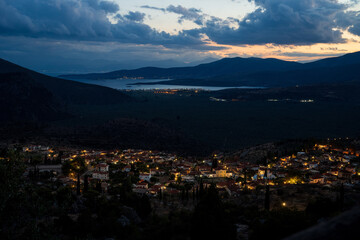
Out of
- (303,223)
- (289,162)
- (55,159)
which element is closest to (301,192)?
(303,223)

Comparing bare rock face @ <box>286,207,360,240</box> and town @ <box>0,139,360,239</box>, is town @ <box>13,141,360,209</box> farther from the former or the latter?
bare rock face @ <box>286,207,360,240</box>

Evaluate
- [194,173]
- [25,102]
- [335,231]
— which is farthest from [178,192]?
[25,102]

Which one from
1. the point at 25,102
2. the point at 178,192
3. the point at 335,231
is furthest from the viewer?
the point at 25,102

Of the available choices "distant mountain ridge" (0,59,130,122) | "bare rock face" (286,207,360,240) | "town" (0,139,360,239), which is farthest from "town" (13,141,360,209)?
"distant mountain ridge" (0,59,130,122)

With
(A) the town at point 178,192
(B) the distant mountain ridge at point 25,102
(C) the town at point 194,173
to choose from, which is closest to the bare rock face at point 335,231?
(A) the town at point 178,192

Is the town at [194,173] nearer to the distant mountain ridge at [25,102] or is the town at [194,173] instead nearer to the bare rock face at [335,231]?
the bare rock face at [335,231]

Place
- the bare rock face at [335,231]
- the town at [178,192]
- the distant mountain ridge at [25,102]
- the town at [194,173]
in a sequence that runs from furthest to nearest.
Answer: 1. the distant mountain ridge at [25,102]
2. the town at [194,173]
3. the town at [178,192]
4. the bare rock face at [335,231]

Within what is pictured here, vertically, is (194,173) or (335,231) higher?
(335,231)

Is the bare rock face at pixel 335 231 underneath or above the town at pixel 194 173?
above

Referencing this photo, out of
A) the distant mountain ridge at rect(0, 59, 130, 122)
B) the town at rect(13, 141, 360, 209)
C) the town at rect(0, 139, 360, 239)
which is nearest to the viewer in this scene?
the town at rect(0, 139, 360, 239)

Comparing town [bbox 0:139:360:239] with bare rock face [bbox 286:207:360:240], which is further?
town [bbox 0:139:360:239]

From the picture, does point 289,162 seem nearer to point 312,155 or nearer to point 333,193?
point 312,155

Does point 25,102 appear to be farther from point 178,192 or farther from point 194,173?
point 178,192

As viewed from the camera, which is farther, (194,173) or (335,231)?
(194,173)
